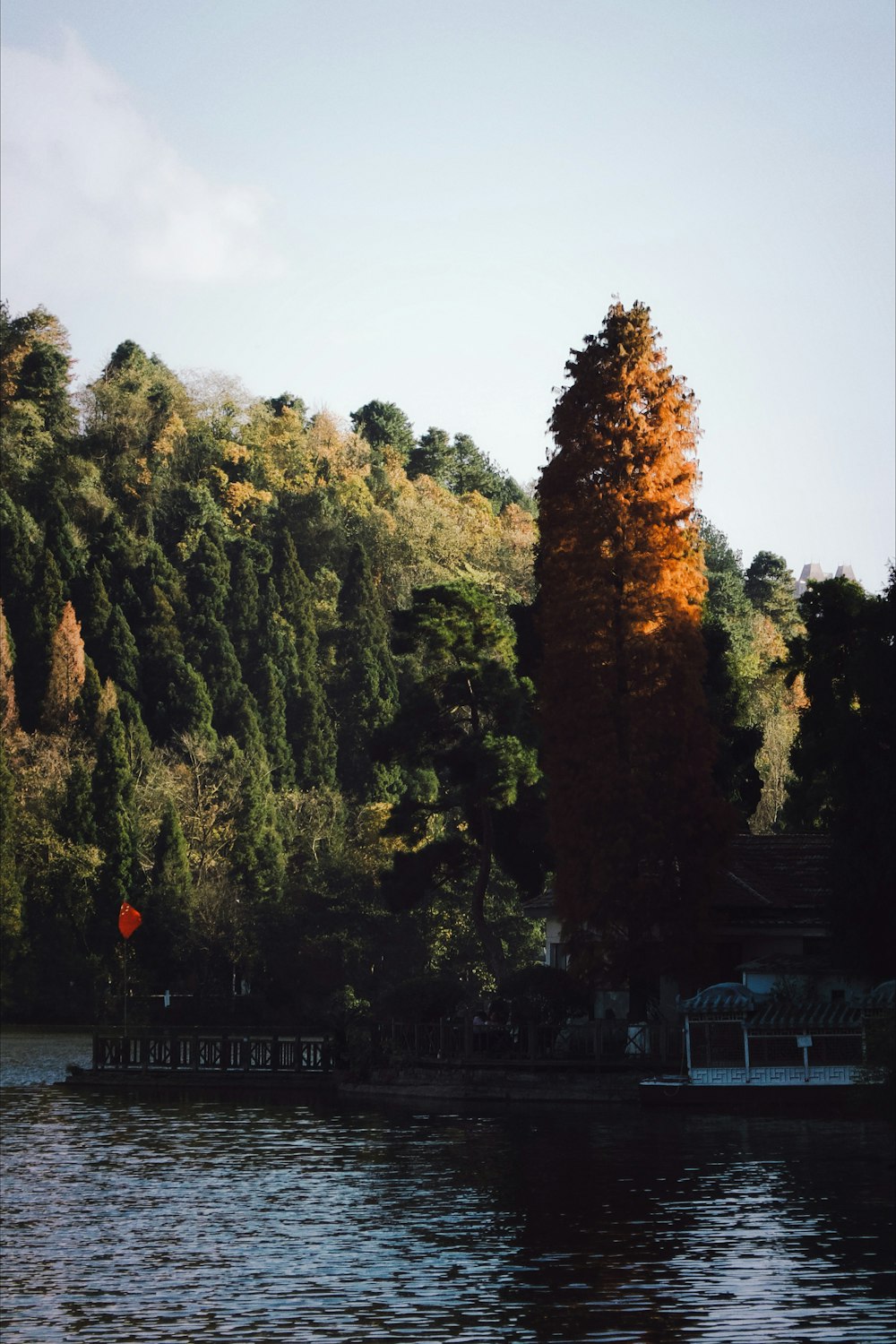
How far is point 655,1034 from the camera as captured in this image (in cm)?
4809

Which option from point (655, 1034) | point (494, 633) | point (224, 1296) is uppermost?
point (494, 633)

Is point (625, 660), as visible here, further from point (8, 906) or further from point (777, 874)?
point (8, 906)

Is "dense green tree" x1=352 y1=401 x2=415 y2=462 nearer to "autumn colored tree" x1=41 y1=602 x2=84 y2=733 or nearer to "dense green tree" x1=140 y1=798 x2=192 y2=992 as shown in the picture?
"autumn colored tree" x1=41 y1=602 x2=84 y2=733

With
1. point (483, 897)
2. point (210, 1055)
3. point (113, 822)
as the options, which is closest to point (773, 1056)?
point (210, 1055)

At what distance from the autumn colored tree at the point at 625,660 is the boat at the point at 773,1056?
4.52 m

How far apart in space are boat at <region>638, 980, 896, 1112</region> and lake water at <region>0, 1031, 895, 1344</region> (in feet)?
5.42

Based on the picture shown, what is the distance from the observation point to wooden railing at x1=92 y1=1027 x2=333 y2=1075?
56.5m

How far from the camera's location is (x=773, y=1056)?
4381 cm

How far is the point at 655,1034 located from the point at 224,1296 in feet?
89.1

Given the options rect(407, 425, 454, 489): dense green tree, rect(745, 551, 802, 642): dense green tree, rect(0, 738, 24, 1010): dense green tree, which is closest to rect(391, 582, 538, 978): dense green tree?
rect(0, 738, 24, 1010): dense green tree

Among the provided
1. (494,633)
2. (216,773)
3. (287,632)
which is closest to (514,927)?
(494,633)

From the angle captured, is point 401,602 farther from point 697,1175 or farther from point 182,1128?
point 697,1175

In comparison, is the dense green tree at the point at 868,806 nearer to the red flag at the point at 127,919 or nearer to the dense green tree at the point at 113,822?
the red flag at the point at 127,919

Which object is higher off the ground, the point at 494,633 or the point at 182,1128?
the point at 494,633
